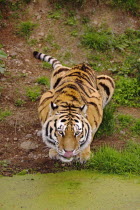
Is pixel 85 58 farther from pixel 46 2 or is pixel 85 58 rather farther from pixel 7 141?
pixel 7 141

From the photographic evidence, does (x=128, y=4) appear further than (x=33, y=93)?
Yes

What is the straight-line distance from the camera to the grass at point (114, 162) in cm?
507

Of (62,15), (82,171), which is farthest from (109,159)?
(62,15)

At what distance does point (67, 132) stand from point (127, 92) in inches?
109

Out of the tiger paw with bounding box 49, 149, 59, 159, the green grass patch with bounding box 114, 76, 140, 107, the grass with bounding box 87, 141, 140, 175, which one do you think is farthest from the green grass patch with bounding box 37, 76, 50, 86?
the grass with bounding box 87, 141, 140, 175

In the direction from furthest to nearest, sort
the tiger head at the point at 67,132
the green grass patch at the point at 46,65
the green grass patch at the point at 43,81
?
the green grass patch at the point at 46,65
the green grass patch at the point at 43,81
the tiger head at the point at 67,132

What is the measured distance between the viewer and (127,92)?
7.14 m

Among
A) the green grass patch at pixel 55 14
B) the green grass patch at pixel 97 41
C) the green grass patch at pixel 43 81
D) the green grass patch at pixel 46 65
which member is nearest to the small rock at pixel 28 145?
the green grass patch at pixel 43 81

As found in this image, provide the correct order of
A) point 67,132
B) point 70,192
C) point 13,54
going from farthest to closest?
1. point 13,54
2. point 67,132
3. point 70,192

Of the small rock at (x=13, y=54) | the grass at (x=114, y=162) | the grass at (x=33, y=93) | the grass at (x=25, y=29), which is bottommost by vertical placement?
the grass at (x=114, y=162)

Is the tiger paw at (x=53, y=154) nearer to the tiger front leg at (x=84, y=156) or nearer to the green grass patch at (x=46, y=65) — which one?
the tiger front leg at (x=84, y=156)

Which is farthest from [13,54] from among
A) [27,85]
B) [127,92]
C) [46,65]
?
[127,92]

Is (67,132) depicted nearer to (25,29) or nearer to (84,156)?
(84,156)

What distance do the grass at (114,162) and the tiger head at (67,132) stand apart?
1.06ft
